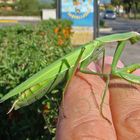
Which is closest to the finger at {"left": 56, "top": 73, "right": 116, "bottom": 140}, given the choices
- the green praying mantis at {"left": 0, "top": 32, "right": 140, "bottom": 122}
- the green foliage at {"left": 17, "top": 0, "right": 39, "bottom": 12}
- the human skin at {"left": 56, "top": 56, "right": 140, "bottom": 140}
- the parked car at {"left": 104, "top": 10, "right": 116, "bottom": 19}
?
the human skin at {"left": 56, "top": 56, "right": 140, "bottom": 140}

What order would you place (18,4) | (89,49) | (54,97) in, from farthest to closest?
(18,4), (54,97), (89,49)

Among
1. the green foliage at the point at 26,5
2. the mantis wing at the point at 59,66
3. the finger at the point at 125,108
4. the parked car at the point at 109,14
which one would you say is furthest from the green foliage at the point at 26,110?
the parked car at the point at 109,14

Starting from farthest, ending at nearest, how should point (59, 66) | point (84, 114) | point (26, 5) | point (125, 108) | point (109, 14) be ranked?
point (109, 14)
point (26, 5)
point (59, 66)
point (125, 108)
point (84, 114)

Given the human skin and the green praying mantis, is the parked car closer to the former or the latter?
the green praying mantis

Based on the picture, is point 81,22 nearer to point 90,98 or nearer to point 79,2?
point 79,2

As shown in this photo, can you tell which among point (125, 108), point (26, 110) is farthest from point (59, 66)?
point (26, 110)

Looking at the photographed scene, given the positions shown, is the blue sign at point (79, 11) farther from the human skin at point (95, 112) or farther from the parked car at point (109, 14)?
the parked car at point (109, 14)

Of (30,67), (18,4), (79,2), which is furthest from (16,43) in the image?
(18,4)

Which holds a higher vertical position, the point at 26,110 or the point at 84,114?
the point at 84,114

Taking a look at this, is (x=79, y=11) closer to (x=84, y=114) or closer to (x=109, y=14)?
(x=84, y=114)
